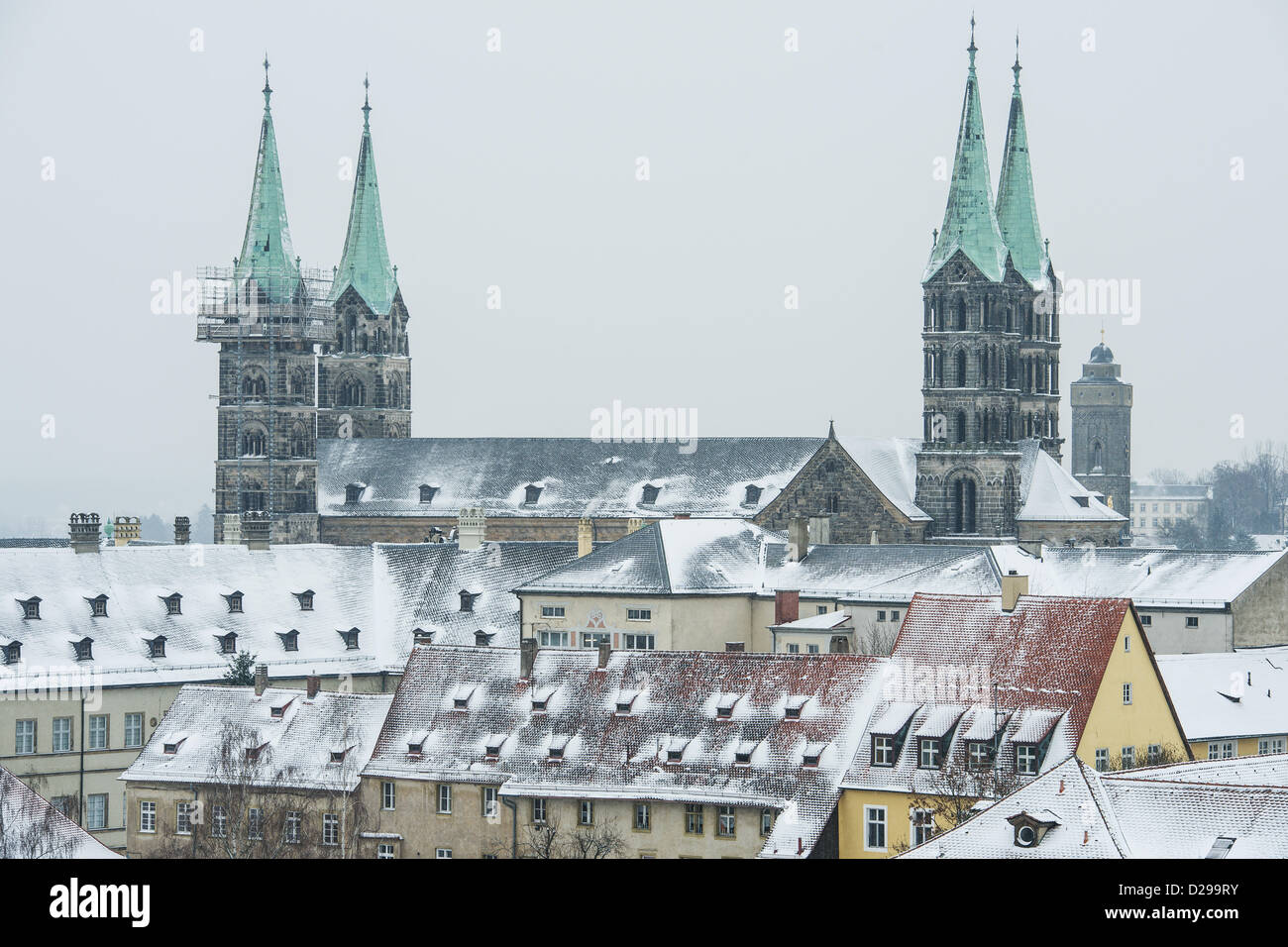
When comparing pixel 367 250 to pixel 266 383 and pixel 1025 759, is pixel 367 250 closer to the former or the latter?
pixel 266 383

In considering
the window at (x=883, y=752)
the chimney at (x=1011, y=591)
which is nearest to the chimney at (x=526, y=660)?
the window at (x=883, y=752)

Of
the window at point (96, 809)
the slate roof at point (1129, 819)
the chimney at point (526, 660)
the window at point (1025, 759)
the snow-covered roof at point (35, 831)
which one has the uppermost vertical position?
the chimney at point (526, 660)

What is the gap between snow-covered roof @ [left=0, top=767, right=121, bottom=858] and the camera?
40938 mm

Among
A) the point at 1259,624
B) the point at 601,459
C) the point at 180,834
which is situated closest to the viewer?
the point at 180,834

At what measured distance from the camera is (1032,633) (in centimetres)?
5344

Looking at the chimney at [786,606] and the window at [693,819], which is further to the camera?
the chimney at [786,606]

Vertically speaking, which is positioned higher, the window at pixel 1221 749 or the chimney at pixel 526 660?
the chimney at pixel 526 660

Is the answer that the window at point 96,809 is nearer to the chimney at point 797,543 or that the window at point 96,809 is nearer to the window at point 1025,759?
the window at point 1025,759

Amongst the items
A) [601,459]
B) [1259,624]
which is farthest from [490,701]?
[601,459]

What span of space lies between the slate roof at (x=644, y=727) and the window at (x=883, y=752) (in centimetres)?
71

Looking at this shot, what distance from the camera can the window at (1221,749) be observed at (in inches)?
2389
